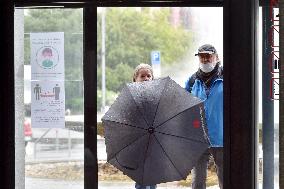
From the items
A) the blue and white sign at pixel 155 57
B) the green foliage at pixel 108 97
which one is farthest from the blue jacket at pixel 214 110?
the green foliage at pixel 108 97

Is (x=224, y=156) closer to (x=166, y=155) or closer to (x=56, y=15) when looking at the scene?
(x=166, y=155)

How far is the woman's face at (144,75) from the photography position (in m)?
6.13

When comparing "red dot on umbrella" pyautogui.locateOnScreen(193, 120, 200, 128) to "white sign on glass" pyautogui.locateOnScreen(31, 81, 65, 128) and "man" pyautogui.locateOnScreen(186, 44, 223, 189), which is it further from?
"white sign on glass" pyautogui.locateOnScreen(31, 81, 65, 128)

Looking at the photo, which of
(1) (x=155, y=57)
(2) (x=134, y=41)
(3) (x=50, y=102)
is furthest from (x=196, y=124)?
(3) (x=50, y=102)

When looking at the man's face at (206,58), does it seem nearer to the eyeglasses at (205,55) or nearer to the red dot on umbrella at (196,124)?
the eyeglasses at (205,55)

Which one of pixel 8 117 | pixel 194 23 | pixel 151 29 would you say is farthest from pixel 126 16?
pixel 8 117

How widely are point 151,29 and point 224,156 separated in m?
1.40

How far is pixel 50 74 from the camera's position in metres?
6.23

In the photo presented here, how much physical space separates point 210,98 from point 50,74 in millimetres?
1586

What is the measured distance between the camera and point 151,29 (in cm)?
611

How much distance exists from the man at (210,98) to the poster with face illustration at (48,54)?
128 centimetres

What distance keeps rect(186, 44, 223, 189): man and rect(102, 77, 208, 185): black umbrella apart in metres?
0.07

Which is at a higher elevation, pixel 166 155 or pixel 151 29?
pixel 151 29

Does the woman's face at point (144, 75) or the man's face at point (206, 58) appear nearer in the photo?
the man's face at point (206, 58)
